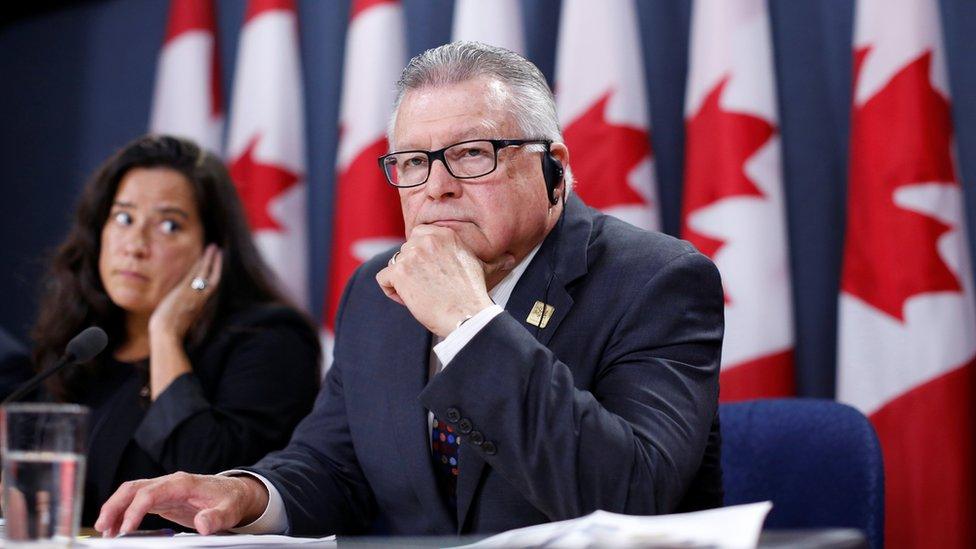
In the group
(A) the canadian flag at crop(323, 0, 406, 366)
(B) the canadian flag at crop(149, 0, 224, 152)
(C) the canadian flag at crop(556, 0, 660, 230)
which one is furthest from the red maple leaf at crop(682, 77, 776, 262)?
Result: (B) the canadian flag at crop(149, 0, 224, 152)

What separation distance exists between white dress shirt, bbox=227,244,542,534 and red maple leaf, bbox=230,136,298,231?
175 cm

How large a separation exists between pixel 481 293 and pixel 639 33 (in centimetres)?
175

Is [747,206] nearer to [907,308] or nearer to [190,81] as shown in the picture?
[907,308]

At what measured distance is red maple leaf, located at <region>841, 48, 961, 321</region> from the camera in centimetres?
255

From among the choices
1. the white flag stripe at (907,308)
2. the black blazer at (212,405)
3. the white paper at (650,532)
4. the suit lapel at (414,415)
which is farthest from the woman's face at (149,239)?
the white paper at (650,532)

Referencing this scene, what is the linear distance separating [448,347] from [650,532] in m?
0.57

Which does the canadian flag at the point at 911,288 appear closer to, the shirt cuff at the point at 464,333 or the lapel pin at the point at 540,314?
the lapel pin at the point at 540,314

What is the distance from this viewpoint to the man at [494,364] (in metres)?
1.55

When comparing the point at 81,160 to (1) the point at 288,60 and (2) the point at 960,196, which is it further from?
(2) the point at 960,196

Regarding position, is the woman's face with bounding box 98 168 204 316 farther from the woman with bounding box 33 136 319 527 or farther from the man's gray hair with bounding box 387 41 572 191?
the man's gray hair with bounding box 387 41 572 191

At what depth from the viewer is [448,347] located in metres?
1.60

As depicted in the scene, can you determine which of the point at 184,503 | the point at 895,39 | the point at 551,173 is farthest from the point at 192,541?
the point at 895,39

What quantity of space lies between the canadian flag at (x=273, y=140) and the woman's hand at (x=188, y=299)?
1.70 ft

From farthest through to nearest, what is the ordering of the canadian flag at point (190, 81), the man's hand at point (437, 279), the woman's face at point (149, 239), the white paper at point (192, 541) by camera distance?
the canadian flag at point (190, 81) → the woman's face at point (149, 239) → the man's hand at point (437, 279) → the white paper at point (192, 541)
